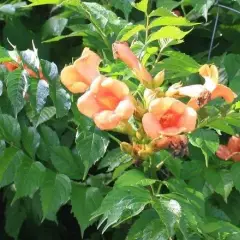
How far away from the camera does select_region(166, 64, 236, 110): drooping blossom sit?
4.82ft

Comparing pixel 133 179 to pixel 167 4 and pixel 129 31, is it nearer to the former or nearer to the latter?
pixel 129 31

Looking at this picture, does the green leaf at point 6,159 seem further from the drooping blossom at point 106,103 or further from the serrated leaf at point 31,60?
the drooping blossom at point 106,103

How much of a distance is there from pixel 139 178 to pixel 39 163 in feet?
0.91

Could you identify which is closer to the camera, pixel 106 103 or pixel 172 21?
pixel 106 103

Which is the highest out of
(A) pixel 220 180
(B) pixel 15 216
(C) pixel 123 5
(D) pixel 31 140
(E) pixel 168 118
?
(E) pixel 168 118

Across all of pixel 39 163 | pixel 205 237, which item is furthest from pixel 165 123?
pixel 39 163

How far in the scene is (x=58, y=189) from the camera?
1.65 m

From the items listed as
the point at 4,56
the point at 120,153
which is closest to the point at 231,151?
the point at 120,153

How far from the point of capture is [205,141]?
63.8 inches

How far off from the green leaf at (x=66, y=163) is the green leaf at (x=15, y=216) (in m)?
0.37

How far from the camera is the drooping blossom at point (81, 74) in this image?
1545 mm

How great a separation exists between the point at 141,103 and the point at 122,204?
10.0 inches

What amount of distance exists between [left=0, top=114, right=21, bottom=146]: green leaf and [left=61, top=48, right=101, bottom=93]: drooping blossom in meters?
0.23

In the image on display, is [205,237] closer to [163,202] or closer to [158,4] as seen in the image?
[163,202]
